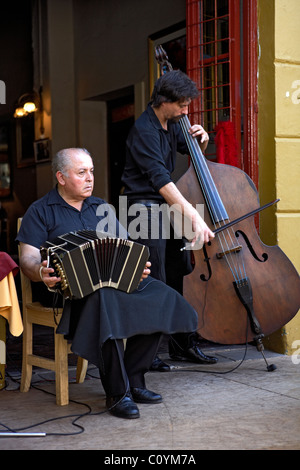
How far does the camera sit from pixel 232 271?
3201 mm

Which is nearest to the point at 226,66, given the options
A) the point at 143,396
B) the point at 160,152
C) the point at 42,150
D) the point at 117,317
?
the point at 160,152

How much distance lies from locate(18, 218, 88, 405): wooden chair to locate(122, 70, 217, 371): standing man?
2.16 ft

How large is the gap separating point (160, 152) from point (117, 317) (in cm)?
106

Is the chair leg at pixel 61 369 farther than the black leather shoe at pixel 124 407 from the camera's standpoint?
Yes

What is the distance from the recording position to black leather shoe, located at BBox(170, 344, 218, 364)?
3.55m

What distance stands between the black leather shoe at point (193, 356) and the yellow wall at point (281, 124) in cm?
47

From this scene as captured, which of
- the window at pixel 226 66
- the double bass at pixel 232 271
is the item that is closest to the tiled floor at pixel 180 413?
the double bass at pixel 232 271

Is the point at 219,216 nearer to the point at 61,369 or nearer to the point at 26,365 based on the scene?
the point at 61,369

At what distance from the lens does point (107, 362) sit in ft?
8.55

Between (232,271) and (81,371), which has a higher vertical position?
(232,271)

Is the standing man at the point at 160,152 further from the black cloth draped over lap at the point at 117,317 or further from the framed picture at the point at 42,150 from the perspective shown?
the framed picture at the point at 42,150

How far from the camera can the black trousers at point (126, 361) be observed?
2594 mm

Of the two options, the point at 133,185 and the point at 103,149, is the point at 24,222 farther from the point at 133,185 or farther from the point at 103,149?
the point at 103,149
